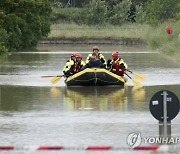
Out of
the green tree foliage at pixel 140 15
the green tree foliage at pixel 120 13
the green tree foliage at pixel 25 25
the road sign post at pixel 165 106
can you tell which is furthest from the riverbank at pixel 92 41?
the road sign post at pixel 165 106

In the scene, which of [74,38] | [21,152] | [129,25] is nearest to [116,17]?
[129,25]

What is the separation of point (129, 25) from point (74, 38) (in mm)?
12470

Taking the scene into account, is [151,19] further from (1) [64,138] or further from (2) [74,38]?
(1) [64,138]

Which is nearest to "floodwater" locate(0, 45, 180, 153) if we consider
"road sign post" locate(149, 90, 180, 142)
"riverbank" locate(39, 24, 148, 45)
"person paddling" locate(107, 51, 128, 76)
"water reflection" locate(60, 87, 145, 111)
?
"water reflection" locate(60, 87, 145, 111)

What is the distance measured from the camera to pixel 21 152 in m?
15.2

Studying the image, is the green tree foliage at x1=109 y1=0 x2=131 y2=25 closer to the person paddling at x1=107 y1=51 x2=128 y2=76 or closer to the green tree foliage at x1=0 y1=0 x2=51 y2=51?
the green tree foliage at x1=0 y1=0 x2=51 y2=51

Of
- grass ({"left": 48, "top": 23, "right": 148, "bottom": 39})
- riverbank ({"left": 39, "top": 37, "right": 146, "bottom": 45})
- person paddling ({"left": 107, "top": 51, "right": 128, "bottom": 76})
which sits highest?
person paddling ({"left": 107, "top": 51, "right": 128, "bottom": 76})

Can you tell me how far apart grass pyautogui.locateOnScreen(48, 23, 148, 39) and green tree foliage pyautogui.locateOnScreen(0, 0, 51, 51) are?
13035 millimetres

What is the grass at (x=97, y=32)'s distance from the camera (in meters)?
91.1

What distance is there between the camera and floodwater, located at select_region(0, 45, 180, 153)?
1728 centimetres

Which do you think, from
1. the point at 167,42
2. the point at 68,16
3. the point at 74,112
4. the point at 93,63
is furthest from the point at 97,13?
the point at 74,112

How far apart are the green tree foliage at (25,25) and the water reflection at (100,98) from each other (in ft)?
70.6

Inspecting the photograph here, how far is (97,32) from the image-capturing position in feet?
310

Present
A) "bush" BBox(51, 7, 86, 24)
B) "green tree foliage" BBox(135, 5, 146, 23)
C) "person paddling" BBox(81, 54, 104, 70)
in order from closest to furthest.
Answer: "person paddling" BBox(81, 54, 104, 70) < "green tree foliage" BBox(135, 5, 146, 23) < "bush" BBox(51, 7, 86, 24)
